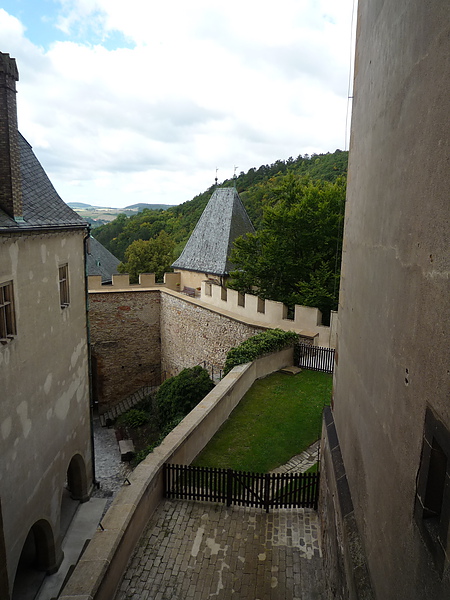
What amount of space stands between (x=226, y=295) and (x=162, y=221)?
51283 mm

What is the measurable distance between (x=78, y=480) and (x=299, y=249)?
1318cm

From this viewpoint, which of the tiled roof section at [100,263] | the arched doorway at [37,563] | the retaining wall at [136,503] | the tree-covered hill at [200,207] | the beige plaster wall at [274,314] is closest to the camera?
the retaining wall at [136,503]

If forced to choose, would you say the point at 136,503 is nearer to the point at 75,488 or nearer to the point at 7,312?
the point at 7,312

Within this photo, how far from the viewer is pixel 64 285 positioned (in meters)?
10.4

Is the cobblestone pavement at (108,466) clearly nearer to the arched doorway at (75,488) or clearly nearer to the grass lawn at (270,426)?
the arched doorway at (75,488)

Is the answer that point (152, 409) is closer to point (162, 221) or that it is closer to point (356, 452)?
point (356, 452)

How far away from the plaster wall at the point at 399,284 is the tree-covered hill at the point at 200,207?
42.1 meters

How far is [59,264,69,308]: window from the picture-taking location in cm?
1014

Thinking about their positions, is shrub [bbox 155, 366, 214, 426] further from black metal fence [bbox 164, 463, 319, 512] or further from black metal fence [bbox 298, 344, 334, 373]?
black metal fence [bbox 164, 463, 319, 512]

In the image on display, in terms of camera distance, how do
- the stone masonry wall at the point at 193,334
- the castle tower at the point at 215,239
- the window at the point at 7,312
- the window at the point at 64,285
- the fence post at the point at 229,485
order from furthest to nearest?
the castle tower at the point at 215,239, the stone masonry wall at the point at 193,334, the window at the point at 64,285, the fence post at the point at 229,485, the window at the point at 7,312

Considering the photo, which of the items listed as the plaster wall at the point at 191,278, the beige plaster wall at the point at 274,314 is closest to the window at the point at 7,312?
the beige plaster wall at the point at 274,314

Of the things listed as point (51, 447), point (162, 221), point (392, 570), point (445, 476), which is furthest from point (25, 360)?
point (162, 221)

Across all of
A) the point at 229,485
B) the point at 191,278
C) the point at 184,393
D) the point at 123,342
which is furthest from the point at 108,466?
the point at 191,278

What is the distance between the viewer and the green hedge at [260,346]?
547 inches
